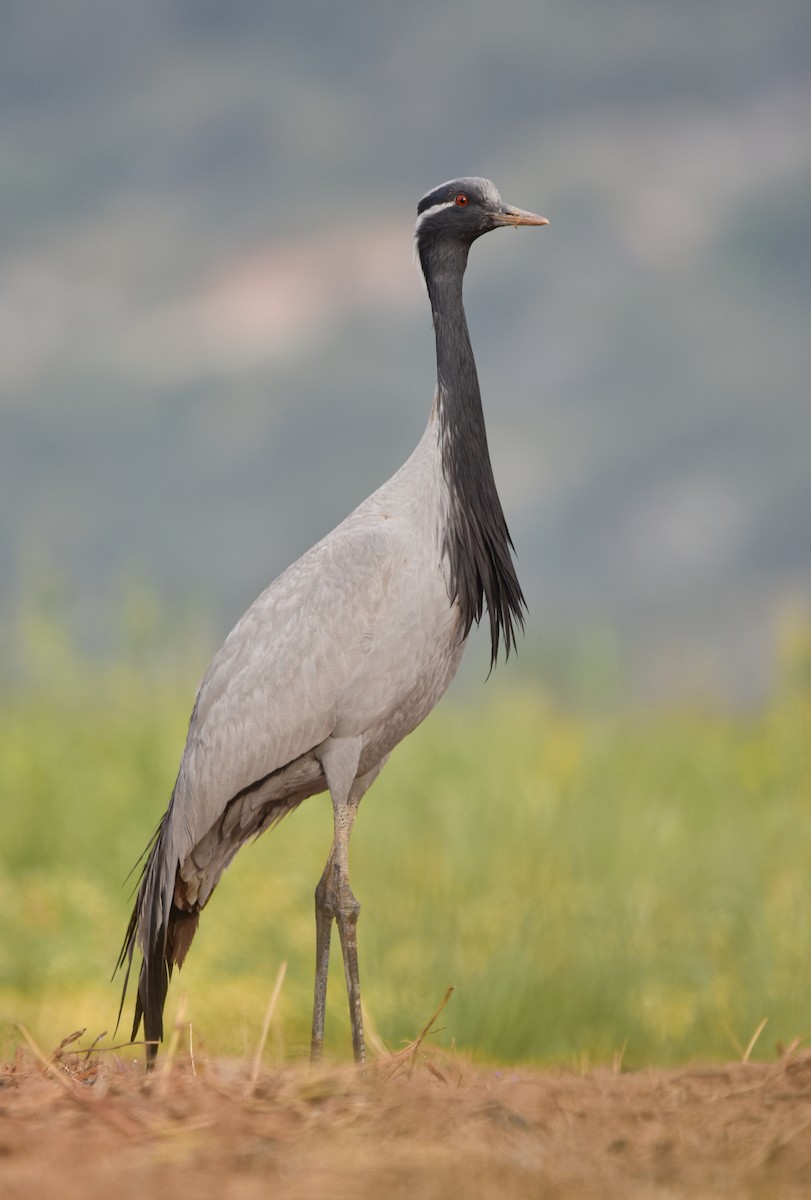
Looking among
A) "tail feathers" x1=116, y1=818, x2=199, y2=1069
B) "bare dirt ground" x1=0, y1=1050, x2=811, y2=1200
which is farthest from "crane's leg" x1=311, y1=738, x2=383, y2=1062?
"bare dirt ground" x1=0, y1=1050, x2=811, y2=1200

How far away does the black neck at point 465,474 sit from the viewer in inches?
214

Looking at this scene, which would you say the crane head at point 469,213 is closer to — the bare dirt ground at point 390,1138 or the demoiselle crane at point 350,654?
the demoiselle crane at point 350,654

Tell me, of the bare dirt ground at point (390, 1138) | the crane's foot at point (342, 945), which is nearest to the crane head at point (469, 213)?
the crane's foot at point (342, 945)

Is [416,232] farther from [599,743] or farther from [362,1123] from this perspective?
[599,743]

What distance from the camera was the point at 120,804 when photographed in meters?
14.0

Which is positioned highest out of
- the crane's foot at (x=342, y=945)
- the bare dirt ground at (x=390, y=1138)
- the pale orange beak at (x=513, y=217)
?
the pale orange beak at (x=513, y=217)

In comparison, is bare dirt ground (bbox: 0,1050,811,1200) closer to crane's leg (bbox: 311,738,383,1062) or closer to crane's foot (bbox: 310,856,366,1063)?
crane's foot (bbox: 310,856,366,1063)

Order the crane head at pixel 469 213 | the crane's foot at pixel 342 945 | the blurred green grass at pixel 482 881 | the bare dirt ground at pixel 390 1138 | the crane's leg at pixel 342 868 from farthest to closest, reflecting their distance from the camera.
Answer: the blurred green grass at pixel 482 881 < the crane head at pixel 469 213 < the crane's leg at pixel 342 868 < the crane's foot at pixel 342 945 < the bare dirt ground at pixel 390 1138

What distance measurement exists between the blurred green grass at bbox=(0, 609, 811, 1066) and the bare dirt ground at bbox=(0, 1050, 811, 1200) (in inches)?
130

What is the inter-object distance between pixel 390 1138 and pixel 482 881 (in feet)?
27.5

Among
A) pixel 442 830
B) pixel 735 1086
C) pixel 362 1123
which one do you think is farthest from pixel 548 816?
pixel 362 1123

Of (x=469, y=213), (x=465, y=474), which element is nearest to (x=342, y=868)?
(x=465, y=474)

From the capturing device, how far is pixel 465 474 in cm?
548

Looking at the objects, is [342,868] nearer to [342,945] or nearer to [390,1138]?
[342,945]
